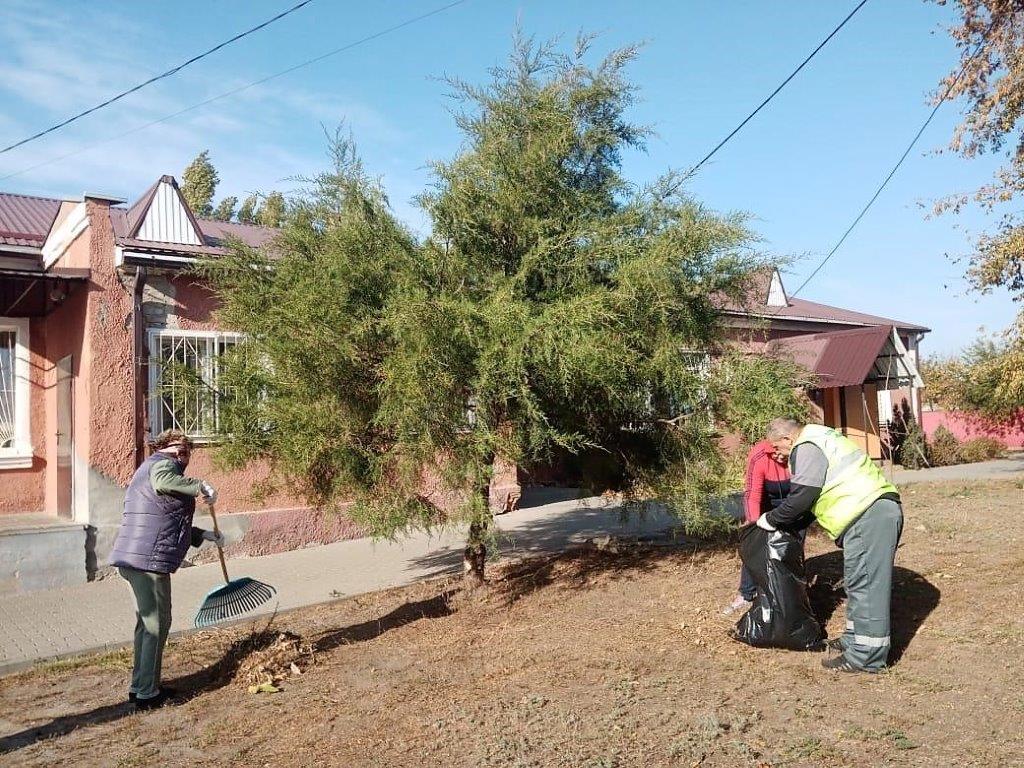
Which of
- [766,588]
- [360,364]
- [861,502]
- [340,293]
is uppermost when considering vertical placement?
[340,293]

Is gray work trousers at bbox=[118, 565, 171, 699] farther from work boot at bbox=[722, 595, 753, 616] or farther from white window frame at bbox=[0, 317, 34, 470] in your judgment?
white window frame at bbox=[0, 317, 34, 470]

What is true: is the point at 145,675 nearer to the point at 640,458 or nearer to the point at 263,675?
the point at 263,675

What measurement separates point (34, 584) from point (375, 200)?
5.41m

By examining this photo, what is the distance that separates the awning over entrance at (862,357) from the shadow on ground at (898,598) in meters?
10.7

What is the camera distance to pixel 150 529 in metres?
5.25

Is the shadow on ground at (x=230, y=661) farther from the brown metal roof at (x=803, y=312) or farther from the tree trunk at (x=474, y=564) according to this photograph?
the brown metal roof at (x=803, y=312)

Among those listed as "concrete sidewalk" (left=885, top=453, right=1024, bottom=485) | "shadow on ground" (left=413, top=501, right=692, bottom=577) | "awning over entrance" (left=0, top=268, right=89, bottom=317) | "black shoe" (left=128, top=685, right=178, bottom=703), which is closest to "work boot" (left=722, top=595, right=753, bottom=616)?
"shadow on ground" (left=413, top=501, right=692, bottom=577)

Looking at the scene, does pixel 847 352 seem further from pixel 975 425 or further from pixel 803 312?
pixel 975 425

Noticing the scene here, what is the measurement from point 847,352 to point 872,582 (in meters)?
14.4

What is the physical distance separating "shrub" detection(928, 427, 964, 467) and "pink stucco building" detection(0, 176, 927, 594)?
12.7 metres

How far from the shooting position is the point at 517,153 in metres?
6.37

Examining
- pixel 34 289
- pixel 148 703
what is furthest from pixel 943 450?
pixel 148 703

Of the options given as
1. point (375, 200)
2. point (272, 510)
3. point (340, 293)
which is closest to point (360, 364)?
point (340, 293)

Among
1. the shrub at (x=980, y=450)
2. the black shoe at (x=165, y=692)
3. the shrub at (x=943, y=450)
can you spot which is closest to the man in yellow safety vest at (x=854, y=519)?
the black shoe at (x=165, y=692)
